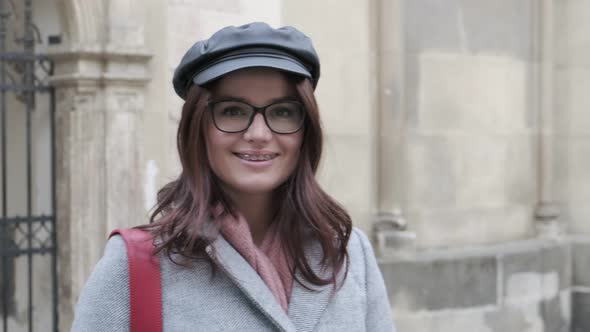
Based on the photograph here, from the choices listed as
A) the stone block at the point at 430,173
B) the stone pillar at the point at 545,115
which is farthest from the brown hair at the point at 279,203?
the stone pillar at the point at 545,115

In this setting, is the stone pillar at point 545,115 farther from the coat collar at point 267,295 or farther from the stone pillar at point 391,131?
the coat collar at point 267,295

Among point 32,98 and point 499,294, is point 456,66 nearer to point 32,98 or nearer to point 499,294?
point 499,294

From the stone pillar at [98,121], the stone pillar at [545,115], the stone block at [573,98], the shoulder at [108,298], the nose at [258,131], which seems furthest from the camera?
the stone block at [573,98]

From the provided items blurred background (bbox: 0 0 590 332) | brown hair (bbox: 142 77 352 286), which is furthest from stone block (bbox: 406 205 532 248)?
brown hair (bbox: 142 77 352 286)

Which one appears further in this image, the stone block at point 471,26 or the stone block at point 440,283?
the stone block at point 471,26

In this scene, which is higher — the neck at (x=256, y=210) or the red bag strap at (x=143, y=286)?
the neck at (x=256, y=210)

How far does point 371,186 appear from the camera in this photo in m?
5.41

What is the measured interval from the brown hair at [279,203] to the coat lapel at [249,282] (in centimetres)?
4

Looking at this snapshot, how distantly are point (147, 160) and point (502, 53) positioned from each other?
9.53 ft

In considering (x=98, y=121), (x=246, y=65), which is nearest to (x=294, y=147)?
(x=246, y=65)

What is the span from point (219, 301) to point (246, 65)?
0.43 meters

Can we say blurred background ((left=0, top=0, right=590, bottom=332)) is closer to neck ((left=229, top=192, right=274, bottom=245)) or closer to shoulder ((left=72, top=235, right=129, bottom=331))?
neck ((left=229, top=192, right=274, bottom=245))

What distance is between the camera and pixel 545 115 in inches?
245

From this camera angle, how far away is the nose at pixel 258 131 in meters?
1.57
